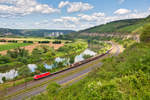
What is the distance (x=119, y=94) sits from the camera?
30.5 feet

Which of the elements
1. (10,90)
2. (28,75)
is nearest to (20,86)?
(10,90)

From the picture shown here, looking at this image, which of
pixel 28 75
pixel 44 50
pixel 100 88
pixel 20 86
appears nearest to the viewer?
pixel 100 88

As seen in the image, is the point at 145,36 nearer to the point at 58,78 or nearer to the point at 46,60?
the point at 58,78

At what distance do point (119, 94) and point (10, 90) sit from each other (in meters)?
36.1

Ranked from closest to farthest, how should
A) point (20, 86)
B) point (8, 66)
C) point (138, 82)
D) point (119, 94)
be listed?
point (119, 94) → point (138, 82) → point (20, 86) → point (8, 66)

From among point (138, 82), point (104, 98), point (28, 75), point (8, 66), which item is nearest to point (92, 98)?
point (104, 98)

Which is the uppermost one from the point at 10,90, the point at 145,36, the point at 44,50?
the point at 145,36

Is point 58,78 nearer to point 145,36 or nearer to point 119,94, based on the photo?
point 119,94

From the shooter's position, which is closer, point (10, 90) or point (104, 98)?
point (104, 98)

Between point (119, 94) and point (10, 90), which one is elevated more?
point (119, 94)

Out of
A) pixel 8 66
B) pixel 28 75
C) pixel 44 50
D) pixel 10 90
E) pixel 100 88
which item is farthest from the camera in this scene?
pixel 44 50

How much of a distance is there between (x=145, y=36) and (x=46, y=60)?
202 ft

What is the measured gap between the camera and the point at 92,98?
976cm

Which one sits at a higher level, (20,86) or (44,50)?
(44,50)
